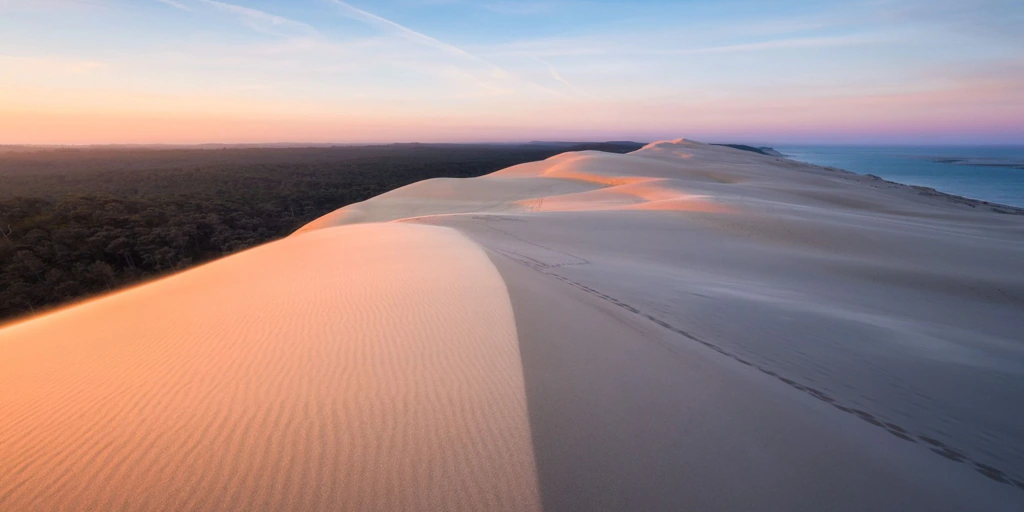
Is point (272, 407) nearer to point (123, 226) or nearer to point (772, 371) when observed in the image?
point (772, 371)

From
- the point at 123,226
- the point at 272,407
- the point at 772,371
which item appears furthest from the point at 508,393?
the point at 123,226

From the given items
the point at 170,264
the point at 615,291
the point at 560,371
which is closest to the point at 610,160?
the point at 170,264

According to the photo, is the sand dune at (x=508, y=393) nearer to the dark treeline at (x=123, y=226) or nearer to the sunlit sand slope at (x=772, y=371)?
the sunlit sand slope at (x=772, y=371)

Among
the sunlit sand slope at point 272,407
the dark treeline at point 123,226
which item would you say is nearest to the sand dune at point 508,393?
the sunlit sand slope at point 272,407

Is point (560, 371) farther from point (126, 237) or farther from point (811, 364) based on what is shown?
point (126, 237)

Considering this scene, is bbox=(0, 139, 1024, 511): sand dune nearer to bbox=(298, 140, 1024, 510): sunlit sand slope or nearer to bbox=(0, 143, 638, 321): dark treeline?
bbox=(298, 140, 1024, 510): sunlit sand slope
